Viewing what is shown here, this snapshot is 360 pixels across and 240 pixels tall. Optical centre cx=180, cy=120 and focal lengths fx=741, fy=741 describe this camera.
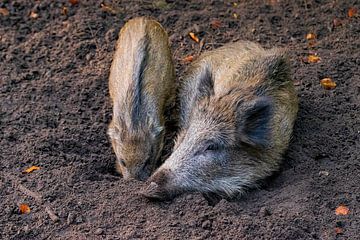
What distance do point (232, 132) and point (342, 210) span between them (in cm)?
104

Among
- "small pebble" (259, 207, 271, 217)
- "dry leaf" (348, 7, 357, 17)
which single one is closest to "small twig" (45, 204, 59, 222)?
"small pebble" (259, 207, 271, 217)

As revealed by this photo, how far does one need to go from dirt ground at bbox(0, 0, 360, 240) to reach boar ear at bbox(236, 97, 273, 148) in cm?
30

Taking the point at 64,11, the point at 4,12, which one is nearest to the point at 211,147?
the point at 64,11

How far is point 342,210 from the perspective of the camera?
503 cm

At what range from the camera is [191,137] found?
564 cm

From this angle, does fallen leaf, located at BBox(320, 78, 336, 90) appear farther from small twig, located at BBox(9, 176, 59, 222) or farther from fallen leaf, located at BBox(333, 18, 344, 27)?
small twig, located at BBox(9, 176, 59, 222)

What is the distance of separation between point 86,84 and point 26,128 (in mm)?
848

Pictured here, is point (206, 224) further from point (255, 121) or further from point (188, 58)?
point (188, 58)

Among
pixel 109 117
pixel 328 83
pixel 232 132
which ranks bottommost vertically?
pixel 109 117

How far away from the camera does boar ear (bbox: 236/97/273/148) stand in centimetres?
562

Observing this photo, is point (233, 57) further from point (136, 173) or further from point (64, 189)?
point (64, 189)

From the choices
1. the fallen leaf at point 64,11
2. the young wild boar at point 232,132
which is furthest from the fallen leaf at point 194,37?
the fallen leaf at point 64,11

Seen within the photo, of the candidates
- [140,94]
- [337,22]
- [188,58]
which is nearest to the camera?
[140,94]

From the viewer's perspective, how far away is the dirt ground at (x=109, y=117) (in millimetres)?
4898
